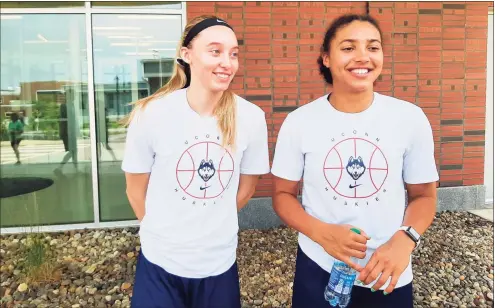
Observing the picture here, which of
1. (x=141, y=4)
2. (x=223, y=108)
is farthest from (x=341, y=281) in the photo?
(x=141, y=4)

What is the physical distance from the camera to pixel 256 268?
4535mm

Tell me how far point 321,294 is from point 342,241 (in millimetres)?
293

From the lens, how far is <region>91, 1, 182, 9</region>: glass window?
19.4 ft

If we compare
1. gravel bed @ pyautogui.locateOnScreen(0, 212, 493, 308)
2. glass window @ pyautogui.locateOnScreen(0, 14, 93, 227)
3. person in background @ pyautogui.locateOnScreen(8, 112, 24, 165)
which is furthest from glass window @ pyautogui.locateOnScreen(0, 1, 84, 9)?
gravel bed @ pyautogui.locateOnScreen(0, 212, 493, 308)

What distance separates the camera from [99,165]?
613cm

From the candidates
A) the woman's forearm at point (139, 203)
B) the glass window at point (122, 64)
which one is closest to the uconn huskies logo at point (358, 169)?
the woman's forearm at point (139, 203)

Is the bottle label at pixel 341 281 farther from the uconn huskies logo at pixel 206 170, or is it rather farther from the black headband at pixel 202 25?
the black headband at pixel 202 25

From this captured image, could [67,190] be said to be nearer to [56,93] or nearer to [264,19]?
[56,93]

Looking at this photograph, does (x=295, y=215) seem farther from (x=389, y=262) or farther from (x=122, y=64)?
(x=122, y=64)

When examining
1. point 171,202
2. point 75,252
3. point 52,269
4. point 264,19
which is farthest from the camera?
point 264,19

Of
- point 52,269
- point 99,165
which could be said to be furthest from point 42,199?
point 52,269

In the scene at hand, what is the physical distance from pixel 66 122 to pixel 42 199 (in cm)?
107

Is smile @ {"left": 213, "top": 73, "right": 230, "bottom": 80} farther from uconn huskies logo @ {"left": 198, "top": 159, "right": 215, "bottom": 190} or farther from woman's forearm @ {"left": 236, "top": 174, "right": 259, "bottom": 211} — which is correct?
woman's forearm @ {"left": 236, "top": 174, "right": 259, "bottom": 211}

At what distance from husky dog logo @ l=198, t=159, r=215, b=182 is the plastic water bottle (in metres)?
0.58
